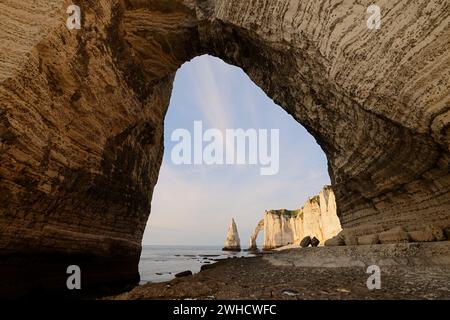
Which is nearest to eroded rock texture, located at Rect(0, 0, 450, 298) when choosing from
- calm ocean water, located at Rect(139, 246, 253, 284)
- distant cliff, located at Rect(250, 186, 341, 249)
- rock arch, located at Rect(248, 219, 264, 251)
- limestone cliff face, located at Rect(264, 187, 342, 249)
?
calm ocean water, located at Rect(139, 246, 253, 284)

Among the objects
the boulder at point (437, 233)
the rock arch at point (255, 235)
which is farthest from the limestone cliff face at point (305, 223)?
the boulder at point (437, 233)

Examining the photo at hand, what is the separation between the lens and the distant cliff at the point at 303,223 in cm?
4872

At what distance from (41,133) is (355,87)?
34.2 ft

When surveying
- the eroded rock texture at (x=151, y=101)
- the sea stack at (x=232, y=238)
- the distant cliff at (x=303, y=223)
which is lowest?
the sea stack at (x=232, y=238)

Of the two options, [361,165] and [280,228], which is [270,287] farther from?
[280,228]

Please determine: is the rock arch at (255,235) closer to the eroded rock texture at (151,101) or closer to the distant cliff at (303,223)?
the distant cliff at (303,223)

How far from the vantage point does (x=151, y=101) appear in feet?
52.0

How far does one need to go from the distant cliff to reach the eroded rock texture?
36722 mm

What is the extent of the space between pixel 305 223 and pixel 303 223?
2.33m

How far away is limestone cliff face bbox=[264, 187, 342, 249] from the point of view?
48.7 meters

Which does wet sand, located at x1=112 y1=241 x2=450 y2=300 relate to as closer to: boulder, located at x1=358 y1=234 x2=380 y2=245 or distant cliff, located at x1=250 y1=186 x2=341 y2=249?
boulder, located at x1=358 y1=234 x2=380 y2=245

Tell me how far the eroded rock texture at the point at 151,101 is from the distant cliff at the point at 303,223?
36722mm
